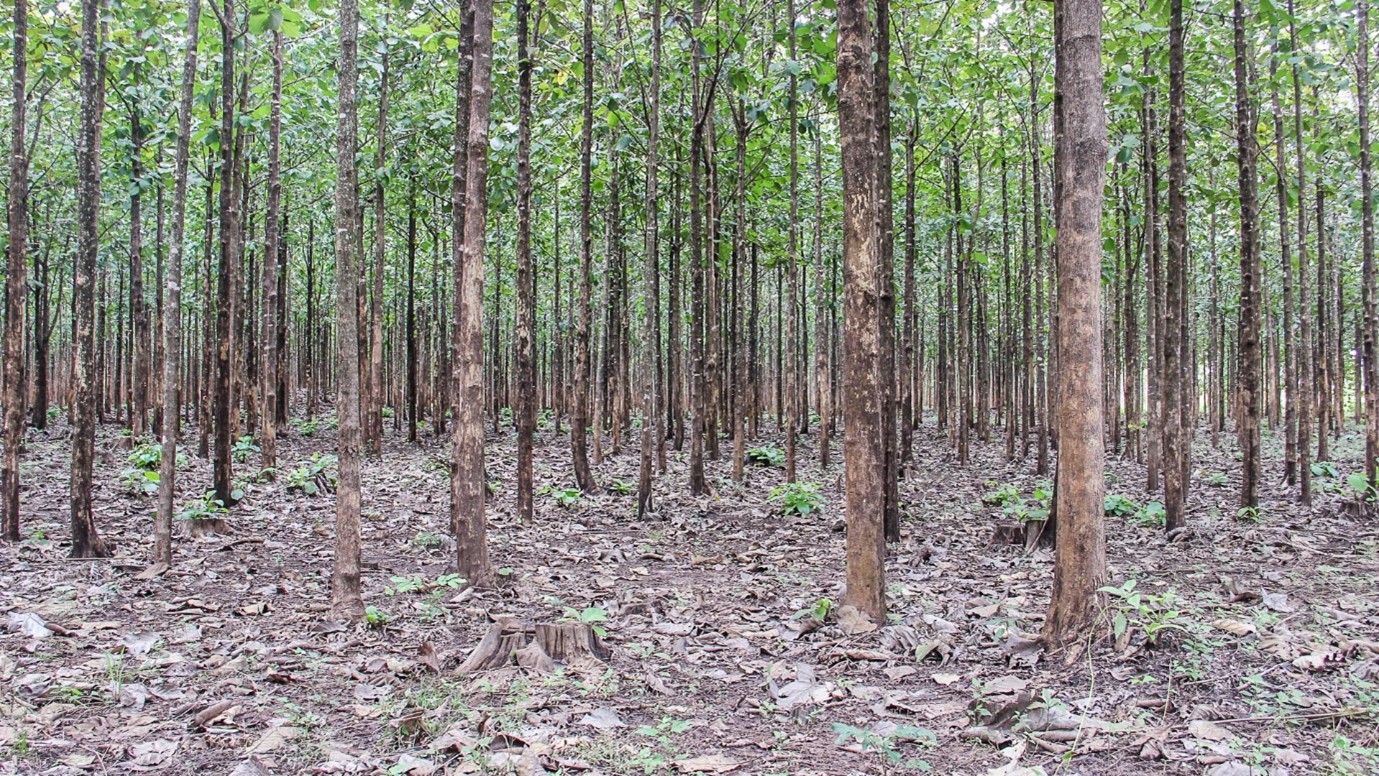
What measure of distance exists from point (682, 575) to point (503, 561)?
158 centimetres

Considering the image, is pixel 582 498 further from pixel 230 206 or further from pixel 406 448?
pixel 406 448

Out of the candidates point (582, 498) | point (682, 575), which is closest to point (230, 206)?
point (582, 498)

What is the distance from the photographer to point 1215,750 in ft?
10.7

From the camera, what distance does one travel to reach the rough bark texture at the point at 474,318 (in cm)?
580

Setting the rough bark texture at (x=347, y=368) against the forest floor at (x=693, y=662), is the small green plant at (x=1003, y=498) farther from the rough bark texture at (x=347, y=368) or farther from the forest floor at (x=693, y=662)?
the rough bark texture at (x=347, y=368)

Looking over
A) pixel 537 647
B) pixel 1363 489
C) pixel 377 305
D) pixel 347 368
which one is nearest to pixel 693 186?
pixel 377 305

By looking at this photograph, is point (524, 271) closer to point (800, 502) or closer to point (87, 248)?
point (87, 248)

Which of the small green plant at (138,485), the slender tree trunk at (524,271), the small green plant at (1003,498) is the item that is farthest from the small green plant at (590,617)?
the small green plant at (138,485)

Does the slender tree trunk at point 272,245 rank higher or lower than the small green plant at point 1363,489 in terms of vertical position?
higher

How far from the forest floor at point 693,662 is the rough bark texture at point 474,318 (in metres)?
0.46

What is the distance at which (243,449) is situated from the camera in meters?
12.9

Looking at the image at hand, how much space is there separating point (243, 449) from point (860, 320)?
11.3 m

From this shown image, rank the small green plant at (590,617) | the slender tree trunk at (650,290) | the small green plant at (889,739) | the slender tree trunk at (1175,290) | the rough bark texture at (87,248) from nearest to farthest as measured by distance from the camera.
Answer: the small green plant at (889,739), the small green plant at (590,617), the rough bark texture at (87,248), the slender tree trunk at (1175,290), the slender tree trunk at (650,290)

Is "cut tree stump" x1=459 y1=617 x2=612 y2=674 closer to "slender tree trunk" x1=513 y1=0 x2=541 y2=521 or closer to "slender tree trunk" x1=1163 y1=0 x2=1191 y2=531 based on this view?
"slender tree trunk" x1=513 y1=0 x2=541 y2=521
